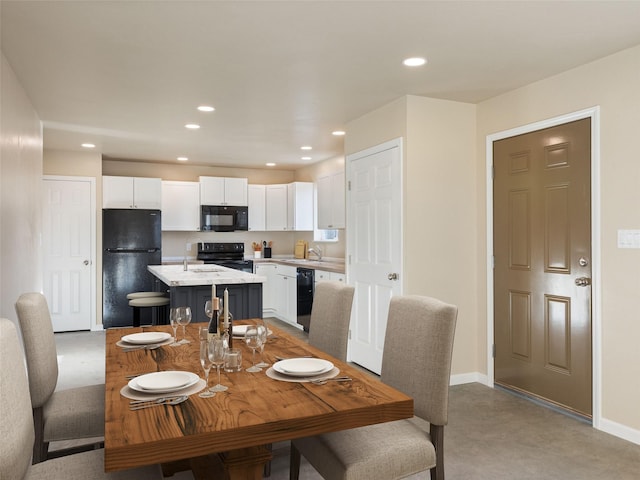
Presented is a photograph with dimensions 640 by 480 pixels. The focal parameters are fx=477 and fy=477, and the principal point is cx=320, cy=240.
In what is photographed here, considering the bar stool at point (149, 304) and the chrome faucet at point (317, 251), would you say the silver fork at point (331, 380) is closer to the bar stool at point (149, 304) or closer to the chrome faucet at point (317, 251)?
the bar stool at point (149, 304)

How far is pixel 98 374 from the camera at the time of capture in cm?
425

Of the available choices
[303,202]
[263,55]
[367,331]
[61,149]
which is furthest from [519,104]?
[61,149]

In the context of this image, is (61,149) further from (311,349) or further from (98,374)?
(311,349)

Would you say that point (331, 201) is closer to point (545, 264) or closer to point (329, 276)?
point (329, 276)

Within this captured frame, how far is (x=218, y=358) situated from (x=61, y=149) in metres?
5.57

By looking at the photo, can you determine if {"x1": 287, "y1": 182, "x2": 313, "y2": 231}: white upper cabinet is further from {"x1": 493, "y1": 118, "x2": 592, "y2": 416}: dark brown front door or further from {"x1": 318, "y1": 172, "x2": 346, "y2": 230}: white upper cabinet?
{"x1": 493, "y1": 118, "x2": 592, "y2": 416}: dark brown front door

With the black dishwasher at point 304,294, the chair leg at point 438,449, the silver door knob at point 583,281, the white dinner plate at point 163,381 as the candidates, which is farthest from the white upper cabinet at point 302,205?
the white dinner plate at point 163,381

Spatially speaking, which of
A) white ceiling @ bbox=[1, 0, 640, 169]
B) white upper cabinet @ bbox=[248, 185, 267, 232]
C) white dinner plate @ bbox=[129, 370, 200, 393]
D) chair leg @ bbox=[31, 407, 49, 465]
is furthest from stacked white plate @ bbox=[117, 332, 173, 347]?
white upper cabinet @ bbox=[248, 185, 267, 232]

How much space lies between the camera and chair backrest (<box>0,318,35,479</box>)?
126 centimetres

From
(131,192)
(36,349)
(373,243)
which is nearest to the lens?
(36,349)

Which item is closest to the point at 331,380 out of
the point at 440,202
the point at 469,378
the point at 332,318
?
the point at 332,318

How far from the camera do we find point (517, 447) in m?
2.77

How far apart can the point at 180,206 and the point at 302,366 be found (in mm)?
5663

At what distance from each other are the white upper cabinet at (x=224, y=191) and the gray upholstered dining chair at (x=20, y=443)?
5.63m
